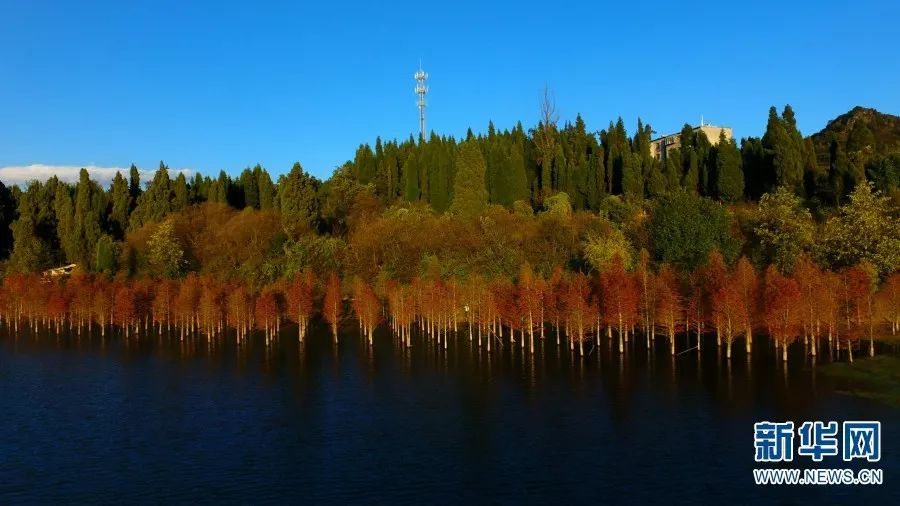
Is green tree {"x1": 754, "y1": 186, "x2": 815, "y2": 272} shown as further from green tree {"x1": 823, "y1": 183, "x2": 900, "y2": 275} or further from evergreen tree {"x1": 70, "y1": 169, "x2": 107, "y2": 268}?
evergreen tree {"x1": 70, "y1": 169, "x2": 107, "y2": 268}

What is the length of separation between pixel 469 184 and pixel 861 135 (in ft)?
149

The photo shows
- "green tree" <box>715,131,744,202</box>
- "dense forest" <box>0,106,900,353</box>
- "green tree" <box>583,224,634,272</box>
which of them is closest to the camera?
"dense forest" <box>0,106,900,353</box>

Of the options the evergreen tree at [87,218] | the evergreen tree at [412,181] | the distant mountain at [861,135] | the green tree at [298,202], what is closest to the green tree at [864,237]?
the distant mountain at [861,135]

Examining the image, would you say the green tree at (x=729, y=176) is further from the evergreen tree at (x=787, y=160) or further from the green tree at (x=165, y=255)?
the green tree at (x=165, y=255)

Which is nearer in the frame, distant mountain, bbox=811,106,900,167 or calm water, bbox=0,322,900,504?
calm water, bbox=0,322,900,504

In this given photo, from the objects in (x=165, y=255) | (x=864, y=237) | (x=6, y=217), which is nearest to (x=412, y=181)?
(x=165, y=255)

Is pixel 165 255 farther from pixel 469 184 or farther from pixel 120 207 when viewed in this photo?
pixel 469 184

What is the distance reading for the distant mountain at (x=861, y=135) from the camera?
8275 cm

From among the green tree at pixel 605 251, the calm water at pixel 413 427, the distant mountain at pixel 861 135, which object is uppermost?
the distant mountain at pixel 861 135

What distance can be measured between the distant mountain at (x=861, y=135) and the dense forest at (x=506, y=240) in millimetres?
558

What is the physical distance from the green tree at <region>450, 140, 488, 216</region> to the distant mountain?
1514 inches

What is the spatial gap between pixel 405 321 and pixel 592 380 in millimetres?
20523

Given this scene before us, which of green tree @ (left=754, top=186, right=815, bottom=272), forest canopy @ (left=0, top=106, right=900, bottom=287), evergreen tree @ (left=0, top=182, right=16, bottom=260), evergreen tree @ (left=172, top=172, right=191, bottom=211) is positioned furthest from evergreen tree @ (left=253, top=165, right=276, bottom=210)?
green tree @ (left=754, top=186, right=815, bottom=272)

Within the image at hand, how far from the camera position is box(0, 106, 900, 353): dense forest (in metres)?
51.0
